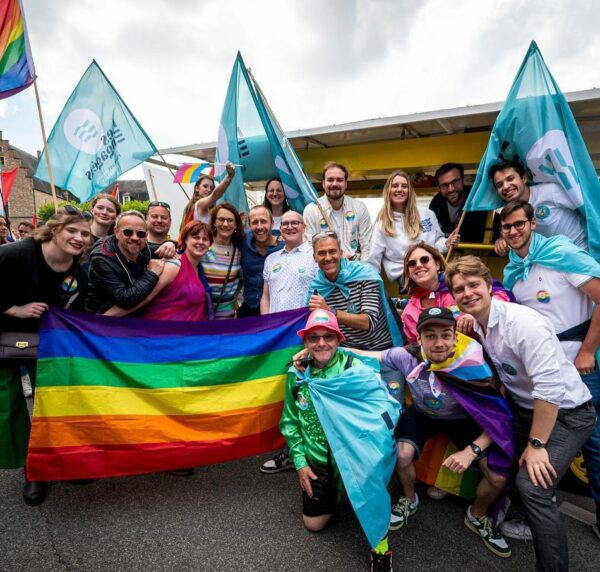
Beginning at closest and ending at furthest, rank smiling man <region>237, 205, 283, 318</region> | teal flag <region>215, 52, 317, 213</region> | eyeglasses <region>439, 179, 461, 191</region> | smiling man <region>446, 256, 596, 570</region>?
smiling man <region>446, 256, 596, 570</region>, smiling man <region>237, 205, 283, 318</region>, eyeglasses <region>439, 179, 461, 191</region>, teal flag <region>215, 52, 317, 213</region>

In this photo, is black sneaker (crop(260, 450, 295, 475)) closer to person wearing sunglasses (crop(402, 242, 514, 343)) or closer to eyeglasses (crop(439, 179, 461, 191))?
person wearing sunglasses (crop(402, 242, 514, 343))

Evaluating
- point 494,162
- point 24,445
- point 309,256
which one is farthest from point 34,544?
point 494,162

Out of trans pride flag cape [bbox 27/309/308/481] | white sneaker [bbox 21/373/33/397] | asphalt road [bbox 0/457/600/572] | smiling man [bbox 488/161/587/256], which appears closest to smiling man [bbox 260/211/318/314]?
trans pride flag cape [bbox 27/309/308/481]

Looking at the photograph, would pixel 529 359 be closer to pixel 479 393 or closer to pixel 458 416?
pixel 479 393

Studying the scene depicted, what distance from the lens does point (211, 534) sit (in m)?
2.30

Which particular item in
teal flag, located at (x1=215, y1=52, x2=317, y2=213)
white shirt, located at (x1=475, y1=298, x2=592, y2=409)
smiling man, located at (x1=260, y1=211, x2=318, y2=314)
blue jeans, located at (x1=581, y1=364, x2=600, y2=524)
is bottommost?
blue jeans, located at (x1=581, y1=364, x2=600, y2=524)

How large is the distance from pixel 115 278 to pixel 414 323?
2285mm

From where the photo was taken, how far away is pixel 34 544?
2.20 m

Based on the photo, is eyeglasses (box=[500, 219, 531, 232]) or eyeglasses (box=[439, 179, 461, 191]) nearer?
eyeglasses (box=[500, 219, 531, 232])

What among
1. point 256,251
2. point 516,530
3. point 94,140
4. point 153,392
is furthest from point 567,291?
point 94,140

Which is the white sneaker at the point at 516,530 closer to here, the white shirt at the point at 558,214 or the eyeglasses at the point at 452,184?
the white shirt at the point at 558,214

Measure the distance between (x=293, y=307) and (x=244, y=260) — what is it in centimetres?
74

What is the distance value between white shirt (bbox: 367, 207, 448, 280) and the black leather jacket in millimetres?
2079

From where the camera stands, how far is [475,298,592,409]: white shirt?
6.39 feet
